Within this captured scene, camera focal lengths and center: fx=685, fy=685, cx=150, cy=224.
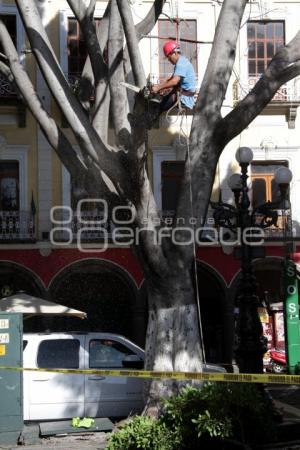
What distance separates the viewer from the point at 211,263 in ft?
59.4

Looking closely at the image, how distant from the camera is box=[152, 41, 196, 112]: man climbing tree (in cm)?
834

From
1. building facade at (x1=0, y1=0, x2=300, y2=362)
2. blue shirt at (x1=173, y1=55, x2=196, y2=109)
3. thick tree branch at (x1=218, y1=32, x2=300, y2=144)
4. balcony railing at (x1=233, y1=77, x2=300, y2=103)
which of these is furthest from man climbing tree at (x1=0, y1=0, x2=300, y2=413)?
balcony railing at (x1=233, y1=77, x2=300, y2=103)

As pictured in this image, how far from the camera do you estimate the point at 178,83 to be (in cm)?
839

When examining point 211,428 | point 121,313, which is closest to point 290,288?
point 211,428

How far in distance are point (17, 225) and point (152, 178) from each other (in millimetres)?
3733

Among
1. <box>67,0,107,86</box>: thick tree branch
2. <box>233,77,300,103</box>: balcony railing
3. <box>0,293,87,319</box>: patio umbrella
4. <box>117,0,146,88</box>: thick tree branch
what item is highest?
<box>233,77,300,103</box>: balcony railing

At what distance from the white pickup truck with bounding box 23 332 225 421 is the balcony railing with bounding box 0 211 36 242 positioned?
7.42m

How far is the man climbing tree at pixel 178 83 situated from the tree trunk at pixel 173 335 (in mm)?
2180

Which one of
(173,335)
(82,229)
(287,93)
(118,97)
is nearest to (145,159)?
(118,97)

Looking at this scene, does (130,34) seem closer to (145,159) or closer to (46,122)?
(145,159)

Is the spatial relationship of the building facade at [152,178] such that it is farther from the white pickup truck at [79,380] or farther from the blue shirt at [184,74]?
the blue shirt at [184,74]

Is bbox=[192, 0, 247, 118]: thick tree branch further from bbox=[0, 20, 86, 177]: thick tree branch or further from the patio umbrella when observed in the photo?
the patio umbrella

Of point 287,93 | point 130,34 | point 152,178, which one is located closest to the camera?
point 130,34

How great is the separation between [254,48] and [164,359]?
40.2 ft
